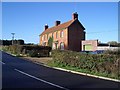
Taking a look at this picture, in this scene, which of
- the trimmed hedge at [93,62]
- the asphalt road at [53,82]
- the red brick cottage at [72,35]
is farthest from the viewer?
the red brick cottage at [72,35]

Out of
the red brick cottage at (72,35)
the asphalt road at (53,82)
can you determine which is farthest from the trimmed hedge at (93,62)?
the red brick cottage at (72,35)

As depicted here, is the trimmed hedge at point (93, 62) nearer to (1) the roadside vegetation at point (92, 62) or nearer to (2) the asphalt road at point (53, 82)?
(1) the roadside vegetation at point (92, 62)

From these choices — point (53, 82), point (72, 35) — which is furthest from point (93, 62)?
point (72, 35)

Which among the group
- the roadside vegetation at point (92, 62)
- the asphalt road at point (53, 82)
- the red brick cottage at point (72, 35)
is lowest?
the asphalt road at point (53, 82)

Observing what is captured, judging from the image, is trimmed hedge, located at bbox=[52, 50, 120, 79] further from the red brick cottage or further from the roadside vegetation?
the red brick cottage

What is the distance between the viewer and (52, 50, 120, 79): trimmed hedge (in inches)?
696

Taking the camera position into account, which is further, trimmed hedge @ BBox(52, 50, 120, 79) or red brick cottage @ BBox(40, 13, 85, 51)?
red brick cottage @ BBox(40, 13, 85, 51)

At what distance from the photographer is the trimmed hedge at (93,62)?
17688mm

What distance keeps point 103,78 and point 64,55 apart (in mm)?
8537

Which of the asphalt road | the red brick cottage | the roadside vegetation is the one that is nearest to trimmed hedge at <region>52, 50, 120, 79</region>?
the roadside vegetation

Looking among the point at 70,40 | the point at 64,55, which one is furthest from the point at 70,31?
the point at 64,55

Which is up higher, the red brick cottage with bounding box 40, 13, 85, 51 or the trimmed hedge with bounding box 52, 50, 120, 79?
the red brick cottage with bounding box 40, 13, 85, 51

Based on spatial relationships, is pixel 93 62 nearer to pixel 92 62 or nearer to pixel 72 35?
pixel 92 62

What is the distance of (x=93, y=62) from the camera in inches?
778
